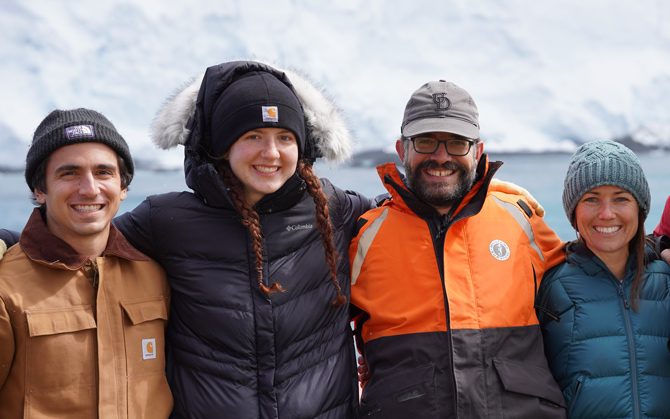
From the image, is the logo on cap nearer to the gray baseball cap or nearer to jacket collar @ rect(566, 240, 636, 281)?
the gray baseball cap

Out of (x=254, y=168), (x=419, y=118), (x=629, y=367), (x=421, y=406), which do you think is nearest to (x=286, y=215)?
(x=254, y=168)

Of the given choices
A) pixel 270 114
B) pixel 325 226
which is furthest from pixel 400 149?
pixel 270 114

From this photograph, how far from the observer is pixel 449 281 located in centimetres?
196

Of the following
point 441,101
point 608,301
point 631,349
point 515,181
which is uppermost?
point 515,181

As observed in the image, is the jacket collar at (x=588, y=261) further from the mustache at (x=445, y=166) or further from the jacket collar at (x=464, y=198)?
the mustache at (x=445, y=166)

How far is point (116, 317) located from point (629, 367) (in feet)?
5.07

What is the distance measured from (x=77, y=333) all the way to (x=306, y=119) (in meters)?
0.99

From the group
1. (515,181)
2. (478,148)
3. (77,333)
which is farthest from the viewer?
(515,181)

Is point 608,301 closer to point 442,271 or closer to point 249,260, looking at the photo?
point 442,271

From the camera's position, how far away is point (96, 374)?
1708 mm

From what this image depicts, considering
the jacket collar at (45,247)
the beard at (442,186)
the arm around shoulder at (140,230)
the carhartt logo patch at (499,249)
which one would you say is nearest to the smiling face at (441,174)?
the beard at (442,186)

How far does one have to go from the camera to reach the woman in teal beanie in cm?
186

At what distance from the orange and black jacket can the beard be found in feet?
0.10

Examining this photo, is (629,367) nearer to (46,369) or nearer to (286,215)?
(286,215)
